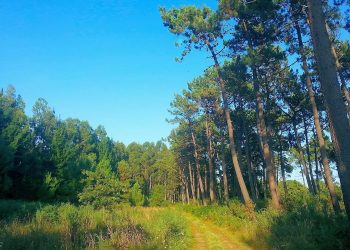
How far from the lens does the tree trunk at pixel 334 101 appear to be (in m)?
7.01

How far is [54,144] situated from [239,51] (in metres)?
38.2

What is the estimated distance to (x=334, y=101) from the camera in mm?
7184

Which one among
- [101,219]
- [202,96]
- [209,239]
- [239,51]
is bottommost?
[209,239]

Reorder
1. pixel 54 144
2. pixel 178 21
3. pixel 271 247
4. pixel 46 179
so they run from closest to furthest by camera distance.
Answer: pixel 271 247
pixel 178 21
pixel 46 179
pixel 54 144

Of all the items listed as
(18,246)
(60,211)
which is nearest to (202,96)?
(60,211)

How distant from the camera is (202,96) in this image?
35.1 m

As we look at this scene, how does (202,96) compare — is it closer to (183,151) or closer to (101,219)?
(183,151)

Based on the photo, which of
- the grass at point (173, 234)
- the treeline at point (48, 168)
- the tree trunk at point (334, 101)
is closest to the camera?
the tree trunk at point (334, 101)

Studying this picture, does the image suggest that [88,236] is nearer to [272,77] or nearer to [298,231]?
[298,231]

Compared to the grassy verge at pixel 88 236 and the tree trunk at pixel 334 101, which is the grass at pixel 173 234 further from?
the tree trunk at pixel 334 101

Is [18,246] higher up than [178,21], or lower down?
lower down

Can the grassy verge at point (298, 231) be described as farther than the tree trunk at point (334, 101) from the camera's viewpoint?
Yes

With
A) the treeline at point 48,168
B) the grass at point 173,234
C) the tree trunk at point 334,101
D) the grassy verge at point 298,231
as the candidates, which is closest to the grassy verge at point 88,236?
the grass at point 173,234

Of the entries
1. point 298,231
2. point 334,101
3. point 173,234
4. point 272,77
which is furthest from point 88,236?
point 272,77
